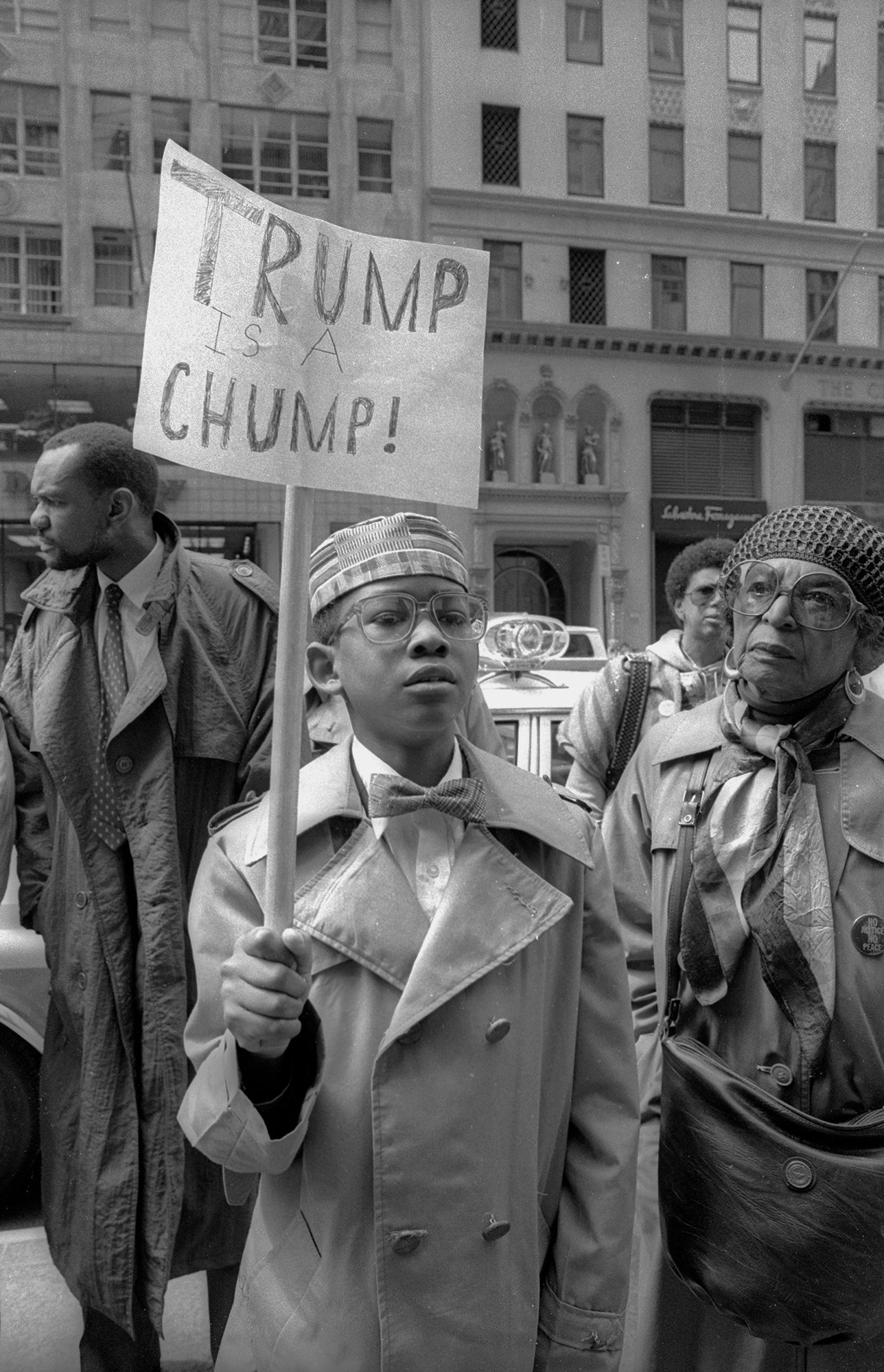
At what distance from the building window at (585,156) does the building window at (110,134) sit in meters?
9.13

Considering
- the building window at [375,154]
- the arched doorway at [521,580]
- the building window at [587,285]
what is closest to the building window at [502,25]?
the building window at [375,154]

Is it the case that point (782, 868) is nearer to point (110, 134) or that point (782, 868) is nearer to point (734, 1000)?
point (734, 1000)

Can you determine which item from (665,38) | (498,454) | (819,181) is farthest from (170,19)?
(819,181)

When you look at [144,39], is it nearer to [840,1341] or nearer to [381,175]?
[381,175]

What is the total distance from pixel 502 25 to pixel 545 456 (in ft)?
28.6

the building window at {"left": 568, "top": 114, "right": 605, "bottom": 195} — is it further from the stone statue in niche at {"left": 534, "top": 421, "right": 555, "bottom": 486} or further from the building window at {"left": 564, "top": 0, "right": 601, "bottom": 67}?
the stone statue in niche at {"left": 534, "top": 421, "right": 555, "bottom": 486}

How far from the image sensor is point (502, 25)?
25000mm

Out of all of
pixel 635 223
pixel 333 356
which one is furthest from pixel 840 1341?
pixel 635 223

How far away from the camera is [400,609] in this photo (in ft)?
5.98

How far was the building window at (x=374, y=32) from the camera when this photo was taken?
2358 cm

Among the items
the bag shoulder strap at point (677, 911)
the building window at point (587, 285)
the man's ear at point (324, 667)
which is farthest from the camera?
the building window at point (587, 285)

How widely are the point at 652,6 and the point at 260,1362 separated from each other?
28.7 m

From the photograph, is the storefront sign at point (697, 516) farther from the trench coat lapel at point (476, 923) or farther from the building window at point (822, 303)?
the trench coat lapel at point (476, 923)

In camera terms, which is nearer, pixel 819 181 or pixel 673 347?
pixel 819 181
